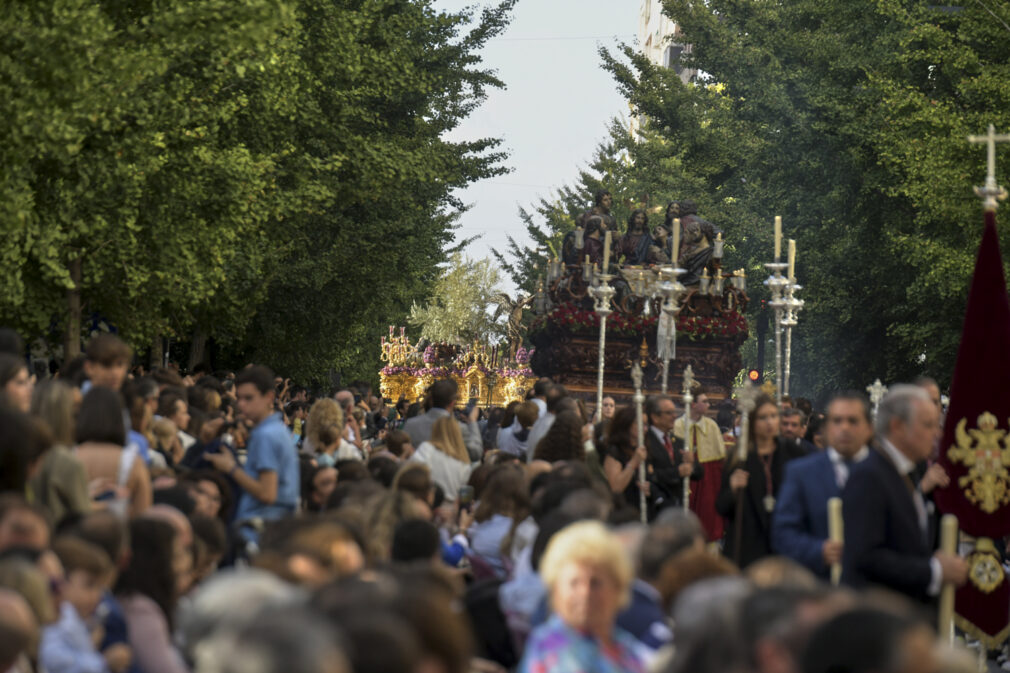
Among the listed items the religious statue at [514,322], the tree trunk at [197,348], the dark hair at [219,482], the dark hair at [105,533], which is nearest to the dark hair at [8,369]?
the dark hair at [219,482]

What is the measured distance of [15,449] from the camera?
7531 mm

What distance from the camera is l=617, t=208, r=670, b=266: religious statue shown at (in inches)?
1168

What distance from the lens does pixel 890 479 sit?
7922mm

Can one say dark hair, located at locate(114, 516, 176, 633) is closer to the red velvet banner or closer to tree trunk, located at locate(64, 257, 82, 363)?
the red velvet banner

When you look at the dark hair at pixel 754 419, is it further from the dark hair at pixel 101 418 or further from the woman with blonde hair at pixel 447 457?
the dark hair at pixel 101 418

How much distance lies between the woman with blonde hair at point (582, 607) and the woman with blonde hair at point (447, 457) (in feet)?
20.4

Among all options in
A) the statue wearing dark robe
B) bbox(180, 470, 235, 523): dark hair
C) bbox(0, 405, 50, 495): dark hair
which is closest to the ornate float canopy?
the statue wearing dark robe

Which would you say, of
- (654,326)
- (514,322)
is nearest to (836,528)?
(654,326)

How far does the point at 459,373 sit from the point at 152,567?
108 feet

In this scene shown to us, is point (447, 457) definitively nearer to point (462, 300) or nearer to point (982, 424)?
point (982, 424)

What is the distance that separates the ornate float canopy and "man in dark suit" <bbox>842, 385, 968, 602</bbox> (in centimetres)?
2883

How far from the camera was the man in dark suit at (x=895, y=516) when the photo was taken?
25.9ft

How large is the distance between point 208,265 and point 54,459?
16.7 m

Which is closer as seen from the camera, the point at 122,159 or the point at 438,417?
the point at 438,417
